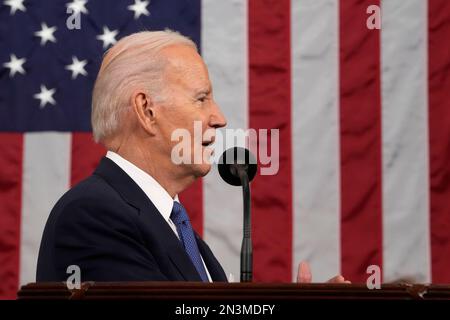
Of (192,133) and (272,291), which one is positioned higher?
(192,133)

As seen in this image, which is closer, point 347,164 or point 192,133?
point 192,133

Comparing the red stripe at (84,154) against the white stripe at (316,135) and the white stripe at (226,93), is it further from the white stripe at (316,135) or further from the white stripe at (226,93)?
the white stripe at (316,135)

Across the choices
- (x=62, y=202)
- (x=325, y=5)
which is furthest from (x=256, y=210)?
(x=62, y=202)

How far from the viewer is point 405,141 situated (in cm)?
307

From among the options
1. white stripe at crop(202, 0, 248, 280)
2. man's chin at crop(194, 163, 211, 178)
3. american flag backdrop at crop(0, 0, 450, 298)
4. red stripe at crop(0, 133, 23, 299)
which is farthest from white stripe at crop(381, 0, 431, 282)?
man's chin at crop(194, 163, 211, 178)

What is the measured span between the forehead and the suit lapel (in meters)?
0.22

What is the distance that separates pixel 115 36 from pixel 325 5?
2.48 ft

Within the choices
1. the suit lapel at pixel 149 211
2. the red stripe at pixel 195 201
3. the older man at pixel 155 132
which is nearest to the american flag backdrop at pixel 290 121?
the red stripe at pixel 195 201

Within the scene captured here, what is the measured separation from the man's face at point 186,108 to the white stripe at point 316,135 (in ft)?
4.26

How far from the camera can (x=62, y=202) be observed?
151 cm

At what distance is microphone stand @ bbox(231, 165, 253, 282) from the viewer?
1.47 meters

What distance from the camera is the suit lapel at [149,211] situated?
1527 millimetres

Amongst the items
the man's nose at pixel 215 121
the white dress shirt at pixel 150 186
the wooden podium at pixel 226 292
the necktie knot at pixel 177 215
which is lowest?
the wooden podium at pixel 226 292
